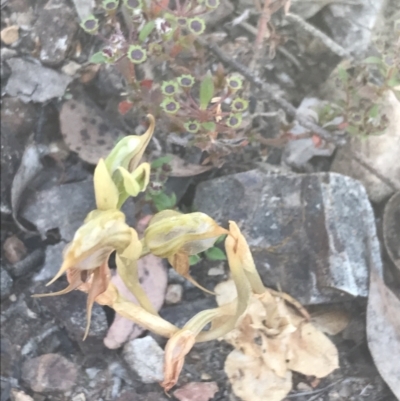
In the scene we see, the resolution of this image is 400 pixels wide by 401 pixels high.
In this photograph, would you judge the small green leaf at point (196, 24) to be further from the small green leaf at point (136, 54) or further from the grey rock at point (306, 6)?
the grey rock at point (306, 6)

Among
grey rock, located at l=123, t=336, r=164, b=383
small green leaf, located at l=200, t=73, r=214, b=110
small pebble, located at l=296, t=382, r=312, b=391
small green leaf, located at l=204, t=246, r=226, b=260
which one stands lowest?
small pebble, located at l=296, t=382, r=312, b=391

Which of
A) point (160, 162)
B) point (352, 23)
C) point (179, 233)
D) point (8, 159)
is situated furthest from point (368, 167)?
point (8, 159)

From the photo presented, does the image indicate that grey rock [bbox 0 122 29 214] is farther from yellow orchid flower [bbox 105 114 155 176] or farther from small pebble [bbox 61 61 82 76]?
yellow orchid flower [bbox 105 114 155 176]

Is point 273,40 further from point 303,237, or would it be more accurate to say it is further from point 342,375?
point 342,375

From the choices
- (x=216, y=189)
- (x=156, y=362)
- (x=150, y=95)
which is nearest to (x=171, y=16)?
(x=150, y=95)

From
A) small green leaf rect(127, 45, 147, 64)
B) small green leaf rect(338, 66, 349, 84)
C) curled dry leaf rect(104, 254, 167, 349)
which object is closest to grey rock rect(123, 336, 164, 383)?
curled dry leaf rect(104, 254, 167, 349)

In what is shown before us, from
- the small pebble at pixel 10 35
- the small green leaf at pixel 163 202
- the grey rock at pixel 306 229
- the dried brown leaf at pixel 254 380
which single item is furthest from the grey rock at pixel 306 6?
the dried brown leaf at pixel 254 380
